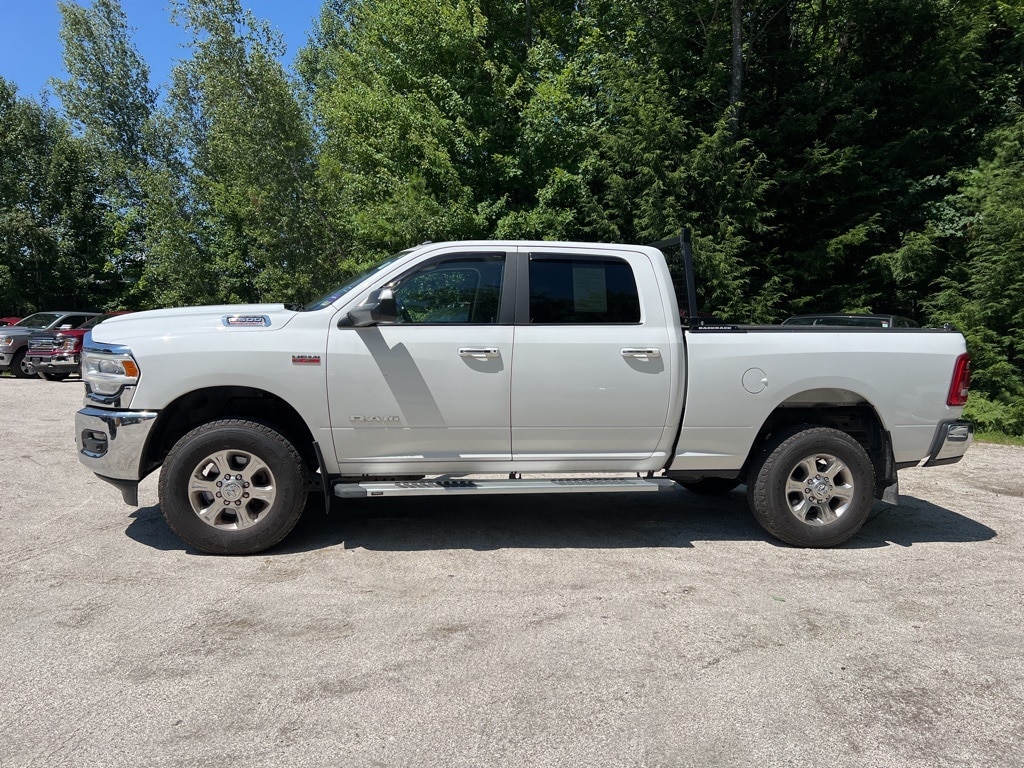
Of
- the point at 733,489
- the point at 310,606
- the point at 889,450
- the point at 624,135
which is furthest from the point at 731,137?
the point at 310,606

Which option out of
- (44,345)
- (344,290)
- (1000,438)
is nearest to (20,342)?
(44,345)

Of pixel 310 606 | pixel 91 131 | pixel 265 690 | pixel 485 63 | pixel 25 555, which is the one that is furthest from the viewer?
pixel 91 131

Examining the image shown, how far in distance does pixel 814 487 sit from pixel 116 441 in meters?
4.86

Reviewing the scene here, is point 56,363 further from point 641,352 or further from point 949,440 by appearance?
point 949,440

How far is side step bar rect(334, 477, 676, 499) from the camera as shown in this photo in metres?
4.74

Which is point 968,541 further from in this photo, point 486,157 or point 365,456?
point 486,157

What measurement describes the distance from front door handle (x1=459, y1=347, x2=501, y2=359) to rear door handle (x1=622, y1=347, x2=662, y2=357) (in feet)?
2.97

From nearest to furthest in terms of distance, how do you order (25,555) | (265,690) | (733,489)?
(265,690)
(25,555)
(733,489)

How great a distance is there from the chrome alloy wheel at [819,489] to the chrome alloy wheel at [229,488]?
370 centimetres

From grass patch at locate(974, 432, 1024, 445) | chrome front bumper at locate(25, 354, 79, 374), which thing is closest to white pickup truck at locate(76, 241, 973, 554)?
grass patch at locate(974, 432, 1024, 445)

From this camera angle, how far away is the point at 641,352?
5023mm

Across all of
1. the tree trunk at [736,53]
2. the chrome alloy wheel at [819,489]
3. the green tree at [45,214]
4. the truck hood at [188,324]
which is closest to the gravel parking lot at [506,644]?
the chrome alloy wheel at [819,489]

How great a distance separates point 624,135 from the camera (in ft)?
49.8

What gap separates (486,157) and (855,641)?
13.2 m
